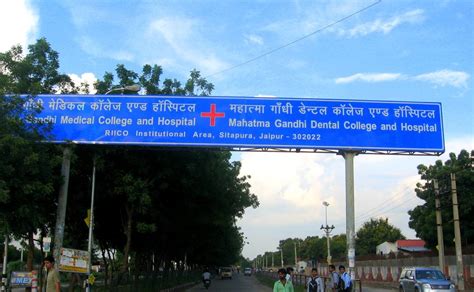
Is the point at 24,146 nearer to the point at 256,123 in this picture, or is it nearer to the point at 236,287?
the point at 256,123

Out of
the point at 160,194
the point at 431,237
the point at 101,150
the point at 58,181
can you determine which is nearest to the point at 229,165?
the point at 160,194

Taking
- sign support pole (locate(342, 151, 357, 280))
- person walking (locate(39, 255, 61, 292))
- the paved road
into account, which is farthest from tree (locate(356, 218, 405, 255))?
person walking (locate(39, 255, 61, 292))

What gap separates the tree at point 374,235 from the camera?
103 meters

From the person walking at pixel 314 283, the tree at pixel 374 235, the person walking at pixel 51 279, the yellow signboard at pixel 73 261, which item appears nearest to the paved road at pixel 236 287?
the yellow signboard at pixel 73 261

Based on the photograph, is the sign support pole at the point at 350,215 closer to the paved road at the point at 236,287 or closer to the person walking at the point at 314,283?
the person walking at the point at 314,283

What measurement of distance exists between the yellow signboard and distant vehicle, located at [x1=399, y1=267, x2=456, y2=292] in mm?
14676

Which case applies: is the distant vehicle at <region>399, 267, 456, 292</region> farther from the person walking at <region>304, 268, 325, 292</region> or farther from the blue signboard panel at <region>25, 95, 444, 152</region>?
the person walking at <region>304, 268, 325, 292</region>

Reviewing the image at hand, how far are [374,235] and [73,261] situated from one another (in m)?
93.1

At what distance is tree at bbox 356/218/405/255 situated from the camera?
102938 millimetres

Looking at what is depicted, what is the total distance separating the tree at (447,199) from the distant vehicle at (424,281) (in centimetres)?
1323

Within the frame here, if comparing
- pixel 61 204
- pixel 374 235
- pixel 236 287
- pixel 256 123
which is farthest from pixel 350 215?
pixel 374 235

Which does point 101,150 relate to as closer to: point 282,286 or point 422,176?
point 282,286

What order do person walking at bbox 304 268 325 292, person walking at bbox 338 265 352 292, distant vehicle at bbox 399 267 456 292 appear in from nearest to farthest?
person walking at bbox 304 268 325 292 < person walking at bbox 338 265 352 292 < distant vehicle at bbox 399 267 456 292

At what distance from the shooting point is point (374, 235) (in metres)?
104
